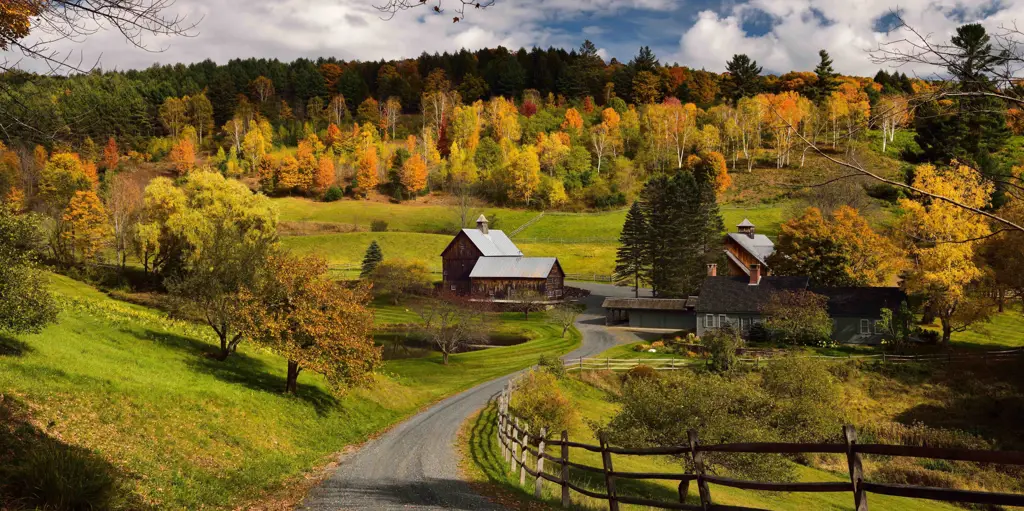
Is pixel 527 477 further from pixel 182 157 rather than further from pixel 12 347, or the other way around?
pixel 182 157

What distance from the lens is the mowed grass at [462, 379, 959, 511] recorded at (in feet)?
59.1

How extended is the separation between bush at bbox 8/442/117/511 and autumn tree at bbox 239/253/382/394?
13.7 m

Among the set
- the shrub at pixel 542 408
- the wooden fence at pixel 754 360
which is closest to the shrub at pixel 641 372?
the wooden fence at pixel 754 360

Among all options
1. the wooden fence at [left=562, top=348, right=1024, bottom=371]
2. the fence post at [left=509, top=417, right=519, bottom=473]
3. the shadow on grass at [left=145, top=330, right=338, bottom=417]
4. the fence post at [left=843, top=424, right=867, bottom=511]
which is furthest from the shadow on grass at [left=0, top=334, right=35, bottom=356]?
the wooden fence at [left=562, top=348, right=1024, bottom=371]

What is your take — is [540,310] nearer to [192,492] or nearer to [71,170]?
[71,170]

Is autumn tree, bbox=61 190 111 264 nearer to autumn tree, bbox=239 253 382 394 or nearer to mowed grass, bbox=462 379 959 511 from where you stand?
autumn tree, bbox=239 253 382 394

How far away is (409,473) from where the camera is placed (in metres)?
17.7

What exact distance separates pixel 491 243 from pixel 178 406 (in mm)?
69338

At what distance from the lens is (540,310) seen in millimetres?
74625

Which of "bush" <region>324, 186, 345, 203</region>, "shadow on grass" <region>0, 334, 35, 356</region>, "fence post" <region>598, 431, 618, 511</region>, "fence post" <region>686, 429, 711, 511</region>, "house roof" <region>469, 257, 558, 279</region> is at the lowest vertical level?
"fence post" <region>598, 431, 618, 511</region>

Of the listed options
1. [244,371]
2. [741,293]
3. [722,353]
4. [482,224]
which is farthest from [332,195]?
[244,371]

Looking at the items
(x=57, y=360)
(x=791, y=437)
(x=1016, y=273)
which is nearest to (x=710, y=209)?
(x=1016, y=273)

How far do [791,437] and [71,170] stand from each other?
76728 mm

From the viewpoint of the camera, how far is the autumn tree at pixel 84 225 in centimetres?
5753
